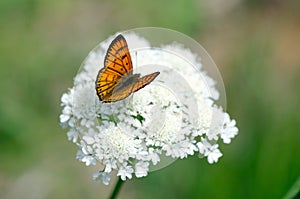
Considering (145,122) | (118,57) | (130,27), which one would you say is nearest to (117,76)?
(118,57)

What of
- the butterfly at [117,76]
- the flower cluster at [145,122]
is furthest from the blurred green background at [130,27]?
the butterfly at [117,76]

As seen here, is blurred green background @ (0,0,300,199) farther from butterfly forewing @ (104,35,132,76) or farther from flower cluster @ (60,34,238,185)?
butterfly forewing @ (104,35,132,76)
